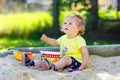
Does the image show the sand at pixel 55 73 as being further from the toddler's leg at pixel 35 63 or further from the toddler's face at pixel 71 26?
the toddler's face at pixel 71 26

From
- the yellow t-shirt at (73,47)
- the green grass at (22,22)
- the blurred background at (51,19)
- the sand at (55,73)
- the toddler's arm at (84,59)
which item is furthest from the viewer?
the green grass at (22,22)

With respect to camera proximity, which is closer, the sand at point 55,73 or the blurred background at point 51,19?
the sand at point 55,73

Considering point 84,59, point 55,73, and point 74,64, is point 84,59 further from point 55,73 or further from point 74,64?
point 55,73

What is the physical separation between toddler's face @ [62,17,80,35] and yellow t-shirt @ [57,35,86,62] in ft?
0.25

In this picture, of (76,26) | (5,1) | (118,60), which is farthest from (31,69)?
(5,1)

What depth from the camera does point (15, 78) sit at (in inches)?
155

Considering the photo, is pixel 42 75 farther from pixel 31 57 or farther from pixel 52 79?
pixel 31 57

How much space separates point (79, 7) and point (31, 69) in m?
4.53

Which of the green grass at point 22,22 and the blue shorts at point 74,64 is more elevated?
the blue shorts at point 74,64

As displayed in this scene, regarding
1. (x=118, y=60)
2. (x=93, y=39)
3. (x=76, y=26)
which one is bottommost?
(x=93, y=39)

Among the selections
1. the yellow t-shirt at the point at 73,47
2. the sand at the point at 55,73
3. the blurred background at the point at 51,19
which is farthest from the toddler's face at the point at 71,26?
the blurred background at the point at 51,19

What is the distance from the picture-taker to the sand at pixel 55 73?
3.97 meters

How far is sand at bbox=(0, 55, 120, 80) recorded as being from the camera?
13.0ft

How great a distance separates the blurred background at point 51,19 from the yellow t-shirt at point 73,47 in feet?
11.6
